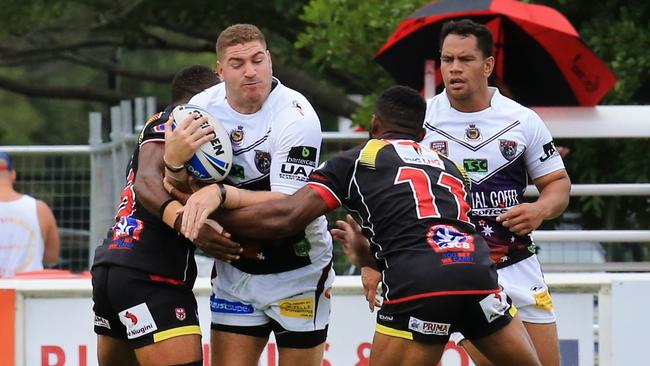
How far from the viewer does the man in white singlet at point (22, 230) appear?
10586 mm

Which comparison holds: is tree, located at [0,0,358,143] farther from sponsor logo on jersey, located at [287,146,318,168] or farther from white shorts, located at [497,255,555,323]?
sponsor logo on jersey, located at [287,146,318,168]

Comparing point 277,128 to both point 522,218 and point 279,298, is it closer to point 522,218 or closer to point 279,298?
point 279,298

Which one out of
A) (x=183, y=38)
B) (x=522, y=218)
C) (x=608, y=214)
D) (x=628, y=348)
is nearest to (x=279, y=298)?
(x=522, y=218)

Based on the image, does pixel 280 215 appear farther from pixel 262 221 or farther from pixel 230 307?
pixel 230 307

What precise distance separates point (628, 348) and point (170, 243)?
286 cm

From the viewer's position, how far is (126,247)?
6.21 meters

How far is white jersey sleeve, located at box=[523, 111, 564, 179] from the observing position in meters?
6.69

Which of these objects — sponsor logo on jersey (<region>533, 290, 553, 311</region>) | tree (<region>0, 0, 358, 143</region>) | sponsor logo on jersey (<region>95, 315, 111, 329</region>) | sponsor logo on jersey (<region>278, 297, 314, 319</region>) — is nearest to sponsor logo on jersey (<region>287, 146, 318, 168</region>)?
sponsor logo on jersey (<region>278, 297, 314, 319</region>)

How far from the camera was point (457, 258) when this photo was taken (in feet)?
19.0

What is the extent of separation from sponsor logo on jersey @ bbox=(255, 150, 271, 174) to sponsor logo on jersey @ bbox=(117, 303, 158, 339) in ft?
2.69

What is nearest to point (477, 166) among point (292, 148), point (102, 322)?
point (292, 148)

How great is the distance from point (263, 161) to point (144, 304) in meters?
0.85

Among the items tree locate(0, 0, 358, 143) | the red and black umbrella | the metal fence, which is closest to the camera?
the red and black umbrella

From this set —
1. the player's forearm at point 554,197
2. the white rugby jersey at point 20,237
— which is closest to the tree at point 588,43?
the white rugby jersey at point 20,237
